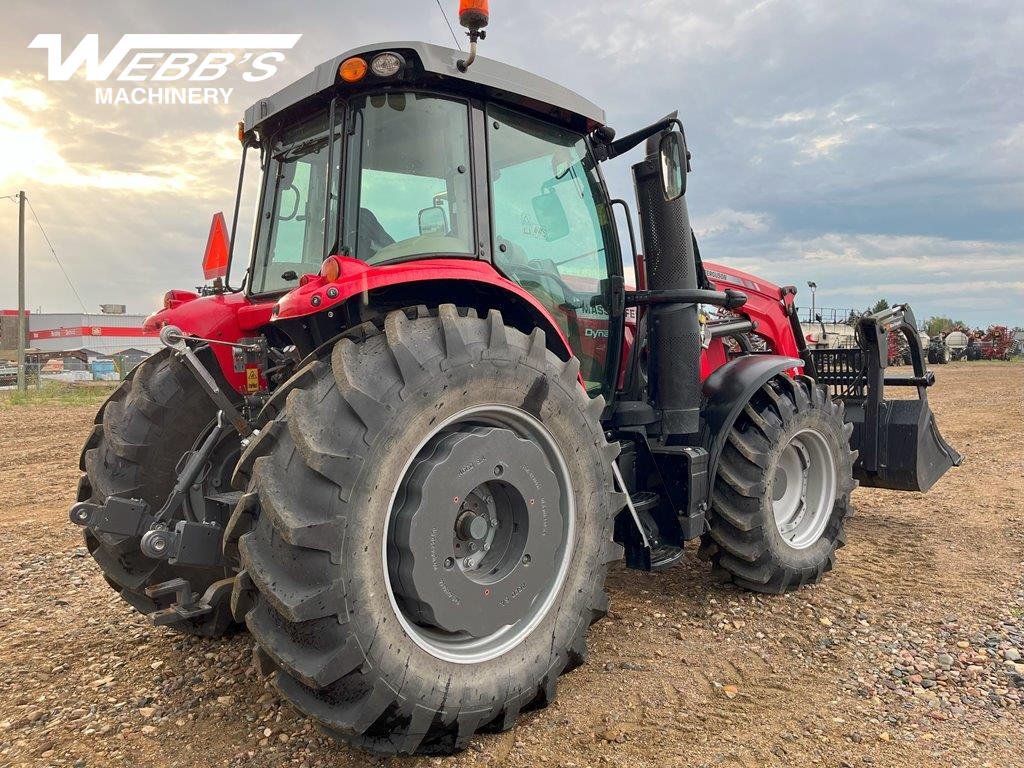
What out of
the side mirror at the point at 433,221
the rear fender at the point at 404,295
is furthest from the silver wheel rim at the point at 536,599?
the side mirror at the point at 433,221

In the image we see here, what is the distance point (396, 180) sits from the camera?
2963mm

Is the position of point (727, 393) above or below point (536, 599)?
above

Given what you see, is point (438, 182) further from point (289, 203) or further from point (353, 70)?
point (289, 203)

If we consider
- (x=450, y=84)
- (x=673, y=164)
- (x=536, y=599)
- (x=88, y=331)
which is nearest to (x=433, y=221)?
(x=450, y=84)

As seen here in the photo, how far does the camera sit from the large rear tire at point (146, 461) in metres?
3.23

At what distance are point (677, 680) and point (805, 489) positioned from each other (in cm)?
194

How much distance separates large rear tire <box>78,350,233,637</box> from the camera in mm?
3232

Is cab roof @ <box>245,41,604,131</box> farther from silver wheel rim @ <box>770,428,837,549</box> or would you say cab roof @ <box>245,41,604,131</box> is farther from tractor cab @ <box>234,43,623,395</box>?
silver wheel rim @ <box>770,428,837,549</box>

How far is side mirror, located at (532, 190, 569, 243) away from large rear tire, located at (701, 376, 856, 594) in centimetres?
147

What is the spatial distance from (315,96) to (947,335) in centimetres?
4314

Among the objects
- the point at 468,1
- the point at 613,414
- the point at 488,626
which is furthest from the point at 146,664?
the point at 468,1

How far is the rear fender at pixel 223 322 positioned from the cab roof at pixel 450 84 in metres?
0.89

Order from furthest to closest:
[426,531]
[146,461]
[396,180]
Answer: [146,461] < [396,180] < [426,531]

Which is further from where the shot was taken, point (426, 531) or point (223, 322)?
point (223, 322)
